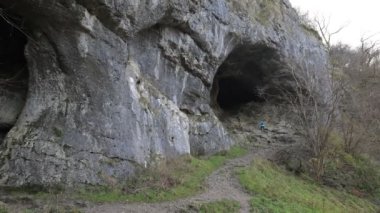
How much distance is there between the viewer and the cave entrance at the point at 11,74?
45.2 ft

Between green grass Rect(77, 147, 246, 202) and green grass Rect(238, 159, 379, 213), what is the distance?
2149 millimetres

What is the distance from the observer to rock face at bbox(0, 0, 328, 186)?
1232cm

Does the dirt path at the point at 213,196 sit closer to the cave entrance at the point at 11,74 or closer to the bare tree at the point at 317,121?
the bare tree at the point at 317,121

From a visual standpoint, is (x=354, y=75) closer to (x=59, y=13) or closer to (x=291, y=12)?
(x=291, y=12)

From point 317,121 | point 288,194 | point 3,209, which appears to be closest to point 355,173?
point 317,121

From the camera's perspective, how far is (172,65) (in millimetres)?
19766

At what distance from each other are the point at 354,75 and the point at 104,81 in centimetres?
2787

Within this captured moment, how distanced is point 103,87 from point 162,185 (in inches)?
156

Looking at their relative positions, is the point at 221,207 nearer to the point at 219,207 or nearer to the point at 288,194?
the point at 219,207

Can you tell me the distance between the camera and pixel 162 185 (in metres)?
13.8

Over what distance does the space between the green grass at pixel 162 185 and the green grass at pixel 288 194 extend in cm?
215

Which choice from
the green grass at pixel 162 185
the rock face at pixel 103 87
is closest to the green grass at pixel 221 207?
the green grass at pixel 162 185

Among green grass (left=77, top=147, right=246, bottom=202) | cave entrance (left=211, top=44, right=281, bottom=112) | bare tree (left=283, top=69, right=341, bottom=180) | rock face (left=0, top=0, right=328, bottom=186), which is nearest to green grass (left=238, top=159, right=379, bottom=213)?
bare tree (left=283, top=69, right=341, bottom=180)

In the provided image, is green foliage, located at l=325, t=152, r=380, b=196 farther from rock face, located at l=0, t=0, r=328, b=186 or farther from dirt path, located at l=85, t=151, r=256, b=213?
rock face, located at l=0, t=0, r=328, b=186
